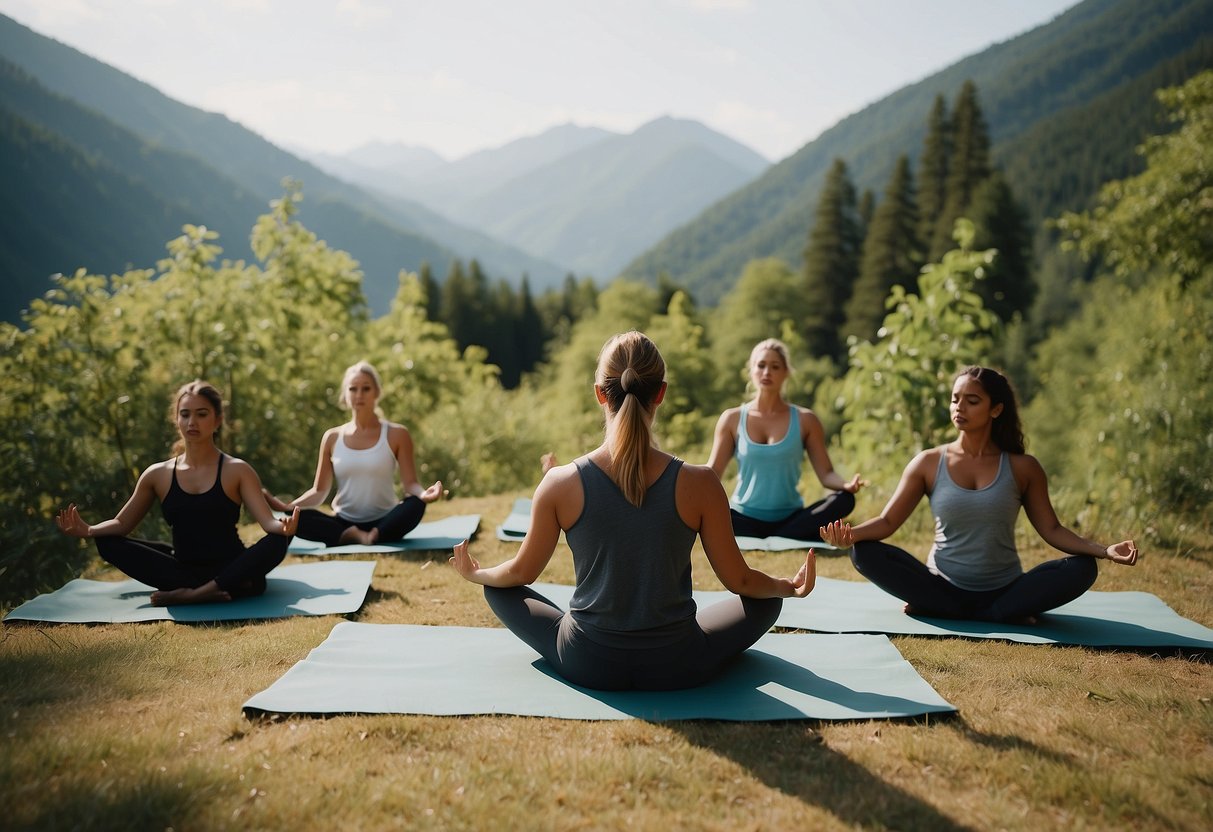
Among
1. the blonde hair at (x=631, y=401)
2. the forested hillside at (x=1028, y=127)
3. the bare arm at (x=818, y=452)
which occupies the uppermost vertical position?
the forested hillside at (x=1028, y=127)

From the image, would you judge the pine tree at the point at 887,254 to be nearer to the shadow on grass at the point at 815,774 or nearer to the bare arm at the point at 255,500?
the bare arm at the point at 255,500

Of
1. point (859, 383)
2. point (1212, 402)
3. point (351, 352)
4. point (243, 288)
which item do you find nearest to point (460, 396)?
point (351, 352)

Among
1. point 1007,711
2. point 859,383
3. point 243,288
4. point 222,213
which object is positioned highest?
point 222,213

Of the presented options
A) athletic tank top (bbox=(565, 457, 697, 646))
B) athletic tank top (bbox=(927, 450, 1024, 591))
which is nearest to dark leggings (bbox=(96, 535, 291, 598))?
athletic tank top (bbox=(565, 457, 697, 646))

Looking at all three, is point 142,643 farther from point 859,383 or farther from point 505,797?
point 859,383

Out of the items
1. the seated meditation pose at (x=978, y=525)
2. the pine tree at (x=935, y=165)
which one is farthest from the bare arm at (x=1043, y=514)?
the pine tree at (x=935, y=165)

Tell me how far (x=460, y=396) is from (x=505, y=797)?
14.6 meters

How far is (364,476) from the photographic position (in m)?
6.28

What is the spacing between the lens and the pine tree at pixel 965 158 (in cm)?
3584

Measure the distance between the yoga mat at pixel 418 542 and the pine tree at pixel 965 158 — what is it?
32.9m

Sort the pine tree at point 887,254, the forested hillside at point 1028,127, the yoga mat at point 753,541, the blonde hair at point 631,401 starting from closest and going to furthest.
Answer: the blonde hair at point 631,401
the yoga mat at point 753,541
the pine tree at point 887,254
the forested hillside at point 1028,127

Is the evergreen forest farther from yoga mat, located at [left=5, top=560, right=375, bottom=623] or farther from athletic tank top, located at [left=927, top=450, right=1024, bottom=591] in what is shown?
yoga mat, located at [left=5, top=560, right=375, bottom=623]

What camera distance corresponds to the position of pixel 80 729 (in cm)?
273

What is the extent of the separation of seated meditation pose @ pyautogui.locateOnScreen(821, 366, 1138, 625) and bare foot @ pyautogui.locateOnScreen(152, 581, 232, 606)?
336 cm
